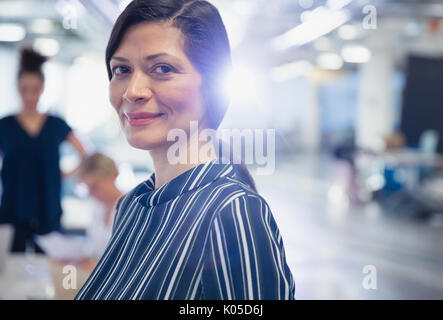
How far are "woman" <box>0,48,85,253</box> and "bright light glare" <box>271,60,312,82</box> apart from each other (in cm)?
1055

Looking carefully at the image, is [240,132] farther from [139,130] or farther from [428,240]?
[428,240]

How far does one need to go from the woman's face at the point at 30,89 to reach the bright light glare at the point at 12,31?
5.99 m

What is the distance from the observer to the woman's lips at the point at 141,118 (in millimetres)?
632

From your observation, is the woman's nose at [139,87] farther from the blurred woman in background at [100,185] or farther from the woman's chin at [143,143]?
the blurred woman in background at [100,185]

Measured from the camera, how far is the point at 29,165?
5.88 feet

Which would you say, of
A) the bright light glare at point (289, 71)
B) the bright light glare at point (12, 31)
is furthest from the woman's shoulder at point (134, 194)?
the bright light glare at point (289, 71)

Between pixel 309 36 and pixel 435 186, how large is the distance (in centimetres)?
295

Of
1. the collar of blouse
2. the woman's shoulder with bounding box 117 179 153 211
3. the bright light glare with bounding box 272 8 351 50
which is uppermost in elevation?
the bright light glare with bounding box 272 8 351 50

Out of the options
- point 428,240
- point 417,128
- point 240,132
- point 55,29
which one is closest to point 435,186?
point 428,240

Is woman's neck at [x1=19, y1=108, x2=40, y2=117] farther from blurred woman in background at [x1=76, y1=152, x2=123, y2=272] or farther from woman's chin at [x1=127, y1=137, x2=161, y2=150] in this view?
woman's chin at [x1=127, y1=137, x2=161, y2=150]

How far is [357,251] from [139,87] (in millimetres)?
3709

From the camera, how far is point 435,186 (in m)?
5.54

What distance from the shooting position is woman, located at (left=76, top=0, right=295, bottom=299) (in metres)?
0.54

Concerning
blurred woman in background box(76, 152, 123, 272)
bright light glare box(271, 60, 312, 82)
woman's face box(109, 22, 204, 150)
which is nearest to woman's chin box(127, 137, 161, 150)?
woman's face box(109, 22, 204, 150)
